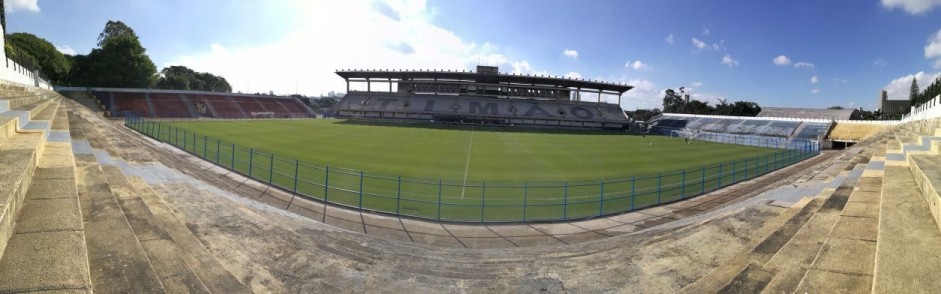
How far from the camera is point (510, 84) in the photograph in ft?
267

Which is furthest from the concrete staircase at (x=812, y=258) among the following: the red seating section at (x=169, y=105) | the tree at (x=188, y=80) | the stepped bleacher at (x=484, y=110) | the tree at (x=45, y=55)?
the tree at (x=188, y=80)

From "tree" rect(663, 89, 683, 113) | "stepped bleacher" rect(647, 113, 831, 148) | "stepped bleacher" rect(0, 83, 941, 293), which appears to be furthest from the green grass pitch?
"tree" rect(663, 89, 683, 113)

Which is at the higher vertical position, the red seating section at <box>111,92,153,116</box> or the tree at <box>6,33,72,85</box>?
the tree at <box>6,33,72,85</box>

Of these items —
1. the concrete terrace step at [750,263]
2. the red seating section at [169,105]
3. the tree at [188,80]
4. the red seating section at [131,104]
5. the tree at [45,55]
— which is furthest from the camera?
the tree at [188,80]

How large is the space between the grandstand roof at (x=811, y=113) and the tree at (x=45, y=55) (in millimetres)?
115272

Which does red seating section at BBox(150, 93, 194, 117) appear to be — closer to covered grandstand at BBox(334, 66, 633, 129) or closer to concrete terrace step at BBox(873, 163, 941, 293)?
covered grandstand at BBox(334, 66, 633, 129)

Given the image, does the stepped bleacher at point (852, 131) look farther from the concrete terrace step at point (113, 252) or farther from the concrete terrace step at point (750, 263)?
the concrete terrace step at point (113, 252)

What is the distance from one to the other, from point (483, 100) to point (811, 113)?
215ft

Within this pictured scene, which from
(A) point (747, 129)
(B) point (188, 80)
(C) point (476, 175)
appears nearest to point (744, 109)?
(A) point (747, 129)

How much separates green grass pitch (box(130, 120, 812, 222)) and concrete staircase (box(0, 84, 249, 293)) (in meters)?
6.16

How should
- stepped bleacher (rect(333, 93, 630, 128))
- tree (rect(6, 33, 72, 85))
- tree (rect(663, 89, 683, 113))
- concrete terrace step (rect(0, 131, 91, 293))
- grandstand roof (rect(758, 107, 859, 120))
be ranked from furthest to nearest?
1. tree (rect(663, 89, 683, 113))
2. grandstand roof (rect(758, 107, 859, 120))
3. stepped bleacher (rect(333, 93, 630, 128))
4. tree (rect(6, 33, 72, 85))
5. concrete terrace step (rect(0, 131, 91, 293))

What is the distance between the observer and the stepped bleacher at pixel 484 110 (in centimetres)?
7400

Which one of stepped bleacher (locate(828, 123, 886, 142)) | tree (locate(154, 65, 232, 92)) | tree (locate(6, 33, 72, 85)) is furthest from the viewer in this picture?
tree (locate(154, 65, 232, 92))

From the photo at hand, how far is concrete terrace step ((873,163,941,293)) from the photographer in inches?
106
